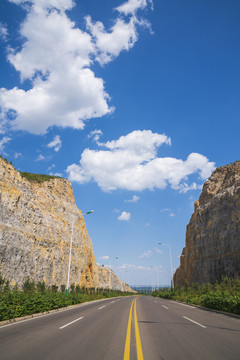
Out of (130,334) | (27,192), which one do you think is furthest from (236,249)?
(130,334)

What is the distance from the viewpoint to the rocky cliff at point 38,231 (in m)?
28.9

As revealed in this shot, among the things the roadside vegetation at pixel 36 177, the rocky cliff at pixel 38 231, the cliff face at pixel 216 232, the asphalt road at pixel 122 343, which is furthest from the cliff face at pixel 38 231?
the cliff face at pixel 216 232

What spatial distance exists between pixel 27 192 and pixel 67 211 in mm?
12678

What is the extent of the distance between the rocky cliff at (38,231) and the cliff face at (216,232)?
26817 mm

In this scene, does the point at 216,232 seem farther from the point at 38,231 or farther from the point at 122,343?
the point at 122,343

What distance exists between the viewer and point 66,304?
1847 centimetres

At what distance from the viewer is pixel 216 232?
5000 cm

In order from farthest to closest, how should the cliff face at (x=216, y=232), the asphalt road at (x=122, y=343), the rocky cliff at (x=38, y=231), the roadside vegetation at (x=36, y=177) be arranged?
the roadside vegetation at (x=36, y=177) → the cliff face at (x=216, y=232) → the rocky cliff at (x=38, y=231) → the asphalt road at (x=122, y=343)

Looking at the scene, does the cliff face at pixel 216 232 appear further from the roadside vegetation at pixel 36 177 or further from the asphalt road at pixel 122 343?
the asphalt road at pixel 122 343

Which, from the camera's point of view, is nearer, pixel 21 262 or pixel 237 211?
pixel 21 262

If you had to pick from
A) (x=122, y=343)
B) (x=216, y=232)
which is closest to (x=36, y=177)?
(x=216, y=232)

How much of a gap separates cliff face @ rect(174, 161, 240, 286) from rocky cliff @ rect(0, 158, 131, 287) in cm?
2682

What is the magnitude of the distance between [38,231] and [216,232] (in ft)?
121

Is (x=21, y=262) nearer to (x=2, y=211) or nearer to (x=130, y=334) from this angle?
(x=2, y=211)
